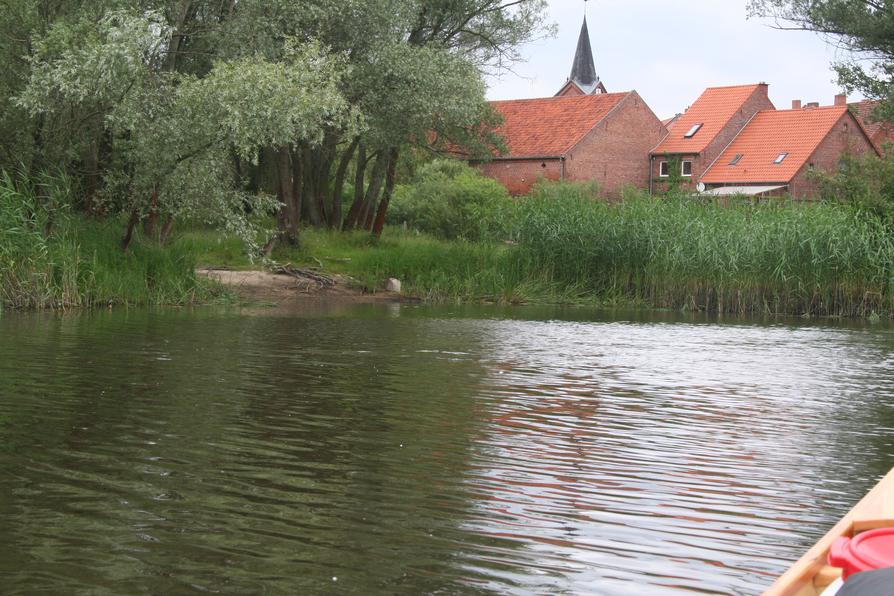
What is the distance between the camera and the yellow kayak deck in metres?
3.41

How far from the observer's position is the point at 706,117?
6309 centimetres

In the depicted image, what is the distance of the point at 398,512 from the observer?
6.30m

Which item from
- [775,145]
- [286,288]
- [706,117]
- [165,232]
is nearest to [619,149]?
[706,117]

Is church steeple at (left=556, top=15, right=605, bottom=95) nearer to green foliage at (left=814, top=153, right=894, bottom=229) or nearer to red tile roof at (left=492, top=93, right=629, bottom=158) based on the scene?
red tile roof at (left=492, top=93, right=629, bottom=158)

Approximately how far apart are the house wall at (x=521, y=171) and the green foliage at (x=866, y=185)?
1927 cm

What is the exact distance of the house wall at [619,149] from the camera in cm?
5566

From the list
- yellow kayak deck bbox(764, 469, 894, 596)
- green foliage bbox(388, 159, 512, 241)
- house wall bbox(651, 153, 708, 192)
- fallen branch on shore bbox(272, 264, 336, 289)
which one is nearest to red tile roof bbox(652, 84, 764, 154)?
house wall bbox(651, 153, 708, 192)

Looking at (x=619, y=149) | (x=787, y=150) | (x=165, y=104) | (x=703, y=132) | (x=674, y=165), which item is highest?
(x=703, y=132)

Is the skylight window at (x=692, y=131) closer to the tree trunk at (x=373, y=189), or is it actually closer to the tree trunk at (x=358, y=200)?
the tree trunk at (x=373, y=189)

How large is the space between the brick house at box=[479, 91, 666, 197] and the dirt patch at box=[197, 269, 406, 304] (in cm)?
2605

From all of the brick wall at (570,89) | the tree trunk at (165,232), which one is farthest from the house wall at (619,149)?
the brick wall at (570,89)

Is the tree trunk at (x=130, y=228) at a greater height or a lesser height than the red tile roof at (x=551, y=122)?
lesser

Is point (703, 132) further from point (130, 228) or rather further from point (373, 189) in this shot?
point (130, 228)

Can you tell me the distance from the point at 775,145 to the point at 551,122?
12.4 meters
